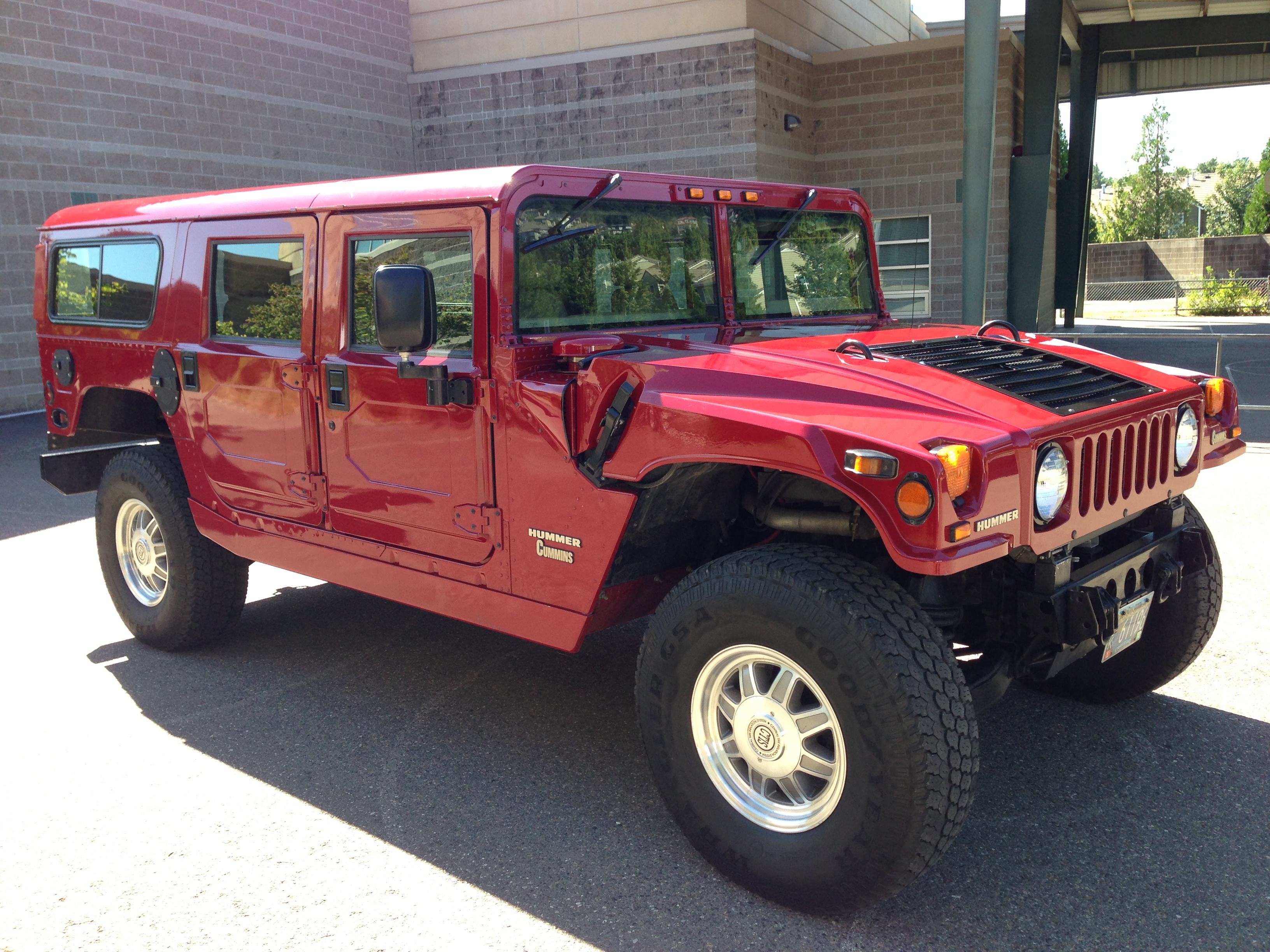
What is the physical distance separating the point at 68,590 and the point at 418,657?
8.56 feet

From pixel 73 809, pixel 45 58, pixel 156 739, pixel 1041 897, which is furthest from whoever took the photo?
pixel 45 58

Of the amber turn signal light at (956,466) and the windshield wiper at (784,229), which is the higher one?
the windshield wiper at (784,229)

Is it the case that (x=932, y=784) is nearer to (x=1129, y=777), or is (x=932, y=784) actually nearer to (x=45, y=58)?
(x=1129, y=777)

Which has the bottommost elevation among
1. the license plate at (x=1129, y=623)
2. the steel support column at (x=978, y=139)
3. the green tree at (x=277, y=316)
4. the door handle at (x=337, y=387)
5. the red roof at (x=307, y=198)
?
the license plate at (x=1129, y=623)

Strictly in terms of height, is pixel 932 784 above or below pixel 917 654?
below

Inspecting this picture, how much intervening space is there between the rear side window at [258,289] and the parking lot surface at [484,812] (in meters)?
1.57

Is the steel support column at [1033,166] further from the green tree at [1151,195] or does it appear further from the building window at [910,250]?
the green tree at [1151,195]

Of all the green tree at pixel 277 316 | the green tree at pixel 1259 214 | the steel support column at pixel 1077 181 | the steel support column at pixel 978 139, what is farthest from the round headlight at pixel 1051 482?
the green tree at pixel 1259 214

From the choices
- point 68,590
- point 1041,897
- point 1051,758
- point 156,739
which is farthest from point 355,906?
point 68,590

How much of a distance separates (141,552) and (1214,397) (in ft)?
15.6

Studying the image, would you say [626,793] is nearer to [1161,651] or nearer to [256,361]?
[1161,651]

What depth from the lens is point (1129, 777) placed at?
368cm

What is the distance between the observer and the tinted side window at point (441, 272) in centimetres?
363

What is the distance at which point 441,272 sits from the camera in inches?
146
